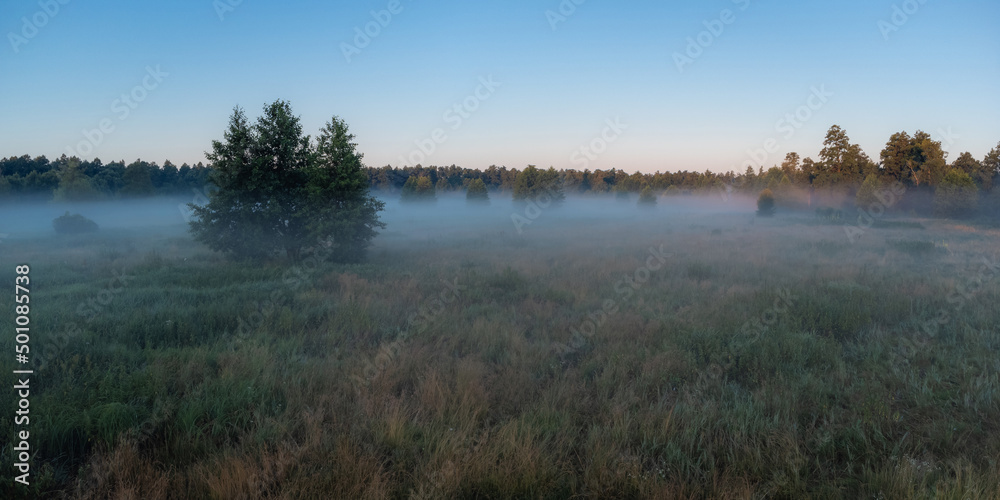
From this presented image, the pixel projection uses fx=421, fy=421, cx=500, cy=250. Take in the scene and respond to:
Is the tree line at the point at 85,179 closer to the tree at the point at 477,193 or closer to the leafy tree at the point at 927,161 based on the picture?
the tree at the point at 477,193

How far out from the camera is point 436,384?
514cm

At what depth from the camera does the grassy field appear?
3473 mm

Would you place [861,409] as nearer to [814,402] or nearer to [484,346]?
[814,402]

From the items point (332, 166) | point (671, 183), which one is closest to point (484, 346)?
point (332, 166)

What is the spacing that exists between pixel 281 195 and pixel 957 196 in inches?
2279

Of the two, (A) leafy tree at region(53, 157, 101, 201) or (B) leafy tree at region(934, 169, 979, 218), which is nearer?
(B) leafy tree at region(934, 169, 979, 218)

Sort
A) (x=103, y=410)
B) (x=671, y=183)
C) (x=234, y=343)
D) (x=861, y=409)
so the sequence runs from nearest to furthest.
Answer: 1. (x=103, y=410)
2. (x=861, y=409)
3. (x=234, y=343)
4. (x=671, y=183)

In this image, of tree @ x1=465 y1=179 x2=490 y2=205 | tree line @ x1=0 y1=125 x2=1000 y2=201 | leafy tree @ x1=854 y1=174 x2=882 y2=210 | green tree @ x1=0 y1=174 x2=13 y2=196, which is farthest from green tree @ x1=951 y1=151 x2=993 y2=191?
green tree @ x1=0 y1=174 x2=13 y2=196

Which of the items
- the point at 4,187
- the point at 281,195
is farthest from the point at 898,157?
the point at 4,187

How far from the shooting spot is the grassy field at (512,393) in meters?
3.47

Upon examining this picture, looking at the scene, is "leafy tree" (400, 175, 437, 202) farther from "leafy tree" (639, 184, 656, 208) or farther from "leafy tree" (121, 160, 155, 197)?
"leafy tree" (639, 184, 656, 208)

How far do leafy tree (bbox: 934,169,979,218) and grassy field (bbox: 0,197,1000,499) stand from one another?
4322 centimetres

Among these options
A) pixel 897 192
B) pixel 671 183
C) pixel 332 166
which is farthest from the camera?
pixel 671 183

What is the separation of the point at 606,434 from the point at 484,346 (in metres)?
3.07
